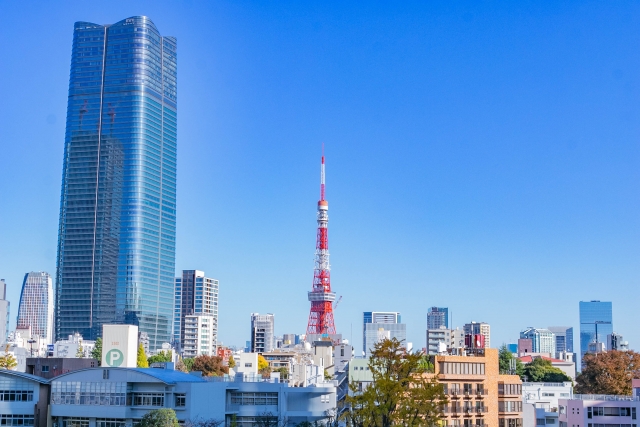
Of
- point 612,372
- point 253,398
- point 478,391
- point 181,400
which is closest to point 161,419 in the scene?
point 181,400

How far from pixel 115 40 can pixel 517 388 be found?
15189cm

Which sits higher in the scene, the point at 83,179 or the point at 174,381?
the point at 83,179

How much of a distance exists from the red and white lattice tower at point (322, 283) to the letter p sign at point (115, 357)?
3834 inches

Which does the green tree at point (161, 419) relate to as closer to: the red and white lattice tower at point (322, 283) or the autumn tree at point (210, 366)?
the autumn tree at point (210, 366)

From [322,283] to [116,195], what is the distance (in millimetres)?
50651

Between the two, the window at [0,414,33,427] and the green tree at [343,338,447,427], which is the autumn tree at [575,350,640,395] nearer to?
the green tree at [343,338,447,427]

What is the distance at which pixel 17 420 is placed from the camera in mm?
54031

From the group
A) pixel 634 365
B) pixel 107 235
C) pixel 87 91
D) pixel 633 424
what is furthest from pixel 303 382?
pixel 87 91

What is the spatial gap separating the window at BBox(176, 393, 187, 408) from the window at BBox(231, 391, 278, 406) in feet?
12.5

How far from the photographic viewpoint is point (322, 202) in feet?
531

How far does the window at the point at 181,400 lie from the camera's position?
52.3m

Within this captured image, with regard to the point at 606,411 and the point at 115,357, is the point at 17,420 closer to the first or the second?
the point at 115,357

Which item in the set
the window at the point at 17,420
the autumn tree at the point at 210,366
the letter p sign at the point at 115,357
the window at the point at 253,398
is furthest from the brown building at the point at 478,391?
the autumn tree at the point at 210,366

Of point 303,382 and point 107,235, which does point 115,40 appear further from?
point 303,382
